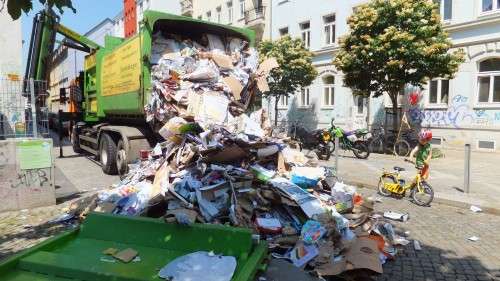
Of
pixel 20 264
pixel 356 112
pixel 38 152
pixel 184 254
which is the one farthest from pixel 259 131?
pixel 356 112

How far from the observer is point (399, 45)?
1405 cm

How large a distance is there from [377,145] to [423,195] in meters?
9.08

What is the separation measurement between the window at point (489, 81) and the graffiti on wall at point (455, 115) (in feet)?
1.59

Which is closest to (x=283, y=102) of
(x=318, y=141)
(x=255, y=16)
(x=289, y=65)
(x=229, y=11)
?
(x=255, y=16)

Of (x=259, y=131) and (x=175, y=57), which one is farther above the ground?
(x=175, y=57)

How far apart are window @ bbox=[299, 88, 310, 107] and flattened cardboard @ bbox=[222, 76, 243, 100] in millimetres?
16808

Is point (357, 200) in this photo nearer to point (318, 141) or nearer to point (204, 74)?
point (204, 74)

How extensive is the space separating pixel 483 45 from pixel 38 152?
1479cm

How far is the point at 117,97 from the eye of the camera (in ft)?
32.6

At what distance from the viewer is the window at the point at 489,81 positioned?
15.3m

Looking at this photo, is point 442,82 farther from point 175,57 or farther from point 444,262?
point 444,262

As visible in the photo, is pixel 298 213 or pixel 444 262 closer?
pixel 444 262

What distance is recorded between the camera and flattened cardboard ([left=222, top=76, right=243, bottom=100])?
805 centimetres

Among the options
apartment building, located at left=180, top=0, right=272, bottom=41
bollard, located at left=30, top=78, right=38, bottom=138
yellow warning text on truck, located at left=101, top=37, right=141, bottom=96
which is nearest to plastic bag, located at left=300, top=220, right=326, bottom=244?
yellow warning text on truck, located at left=101, top=37, right=141, bottom=96
